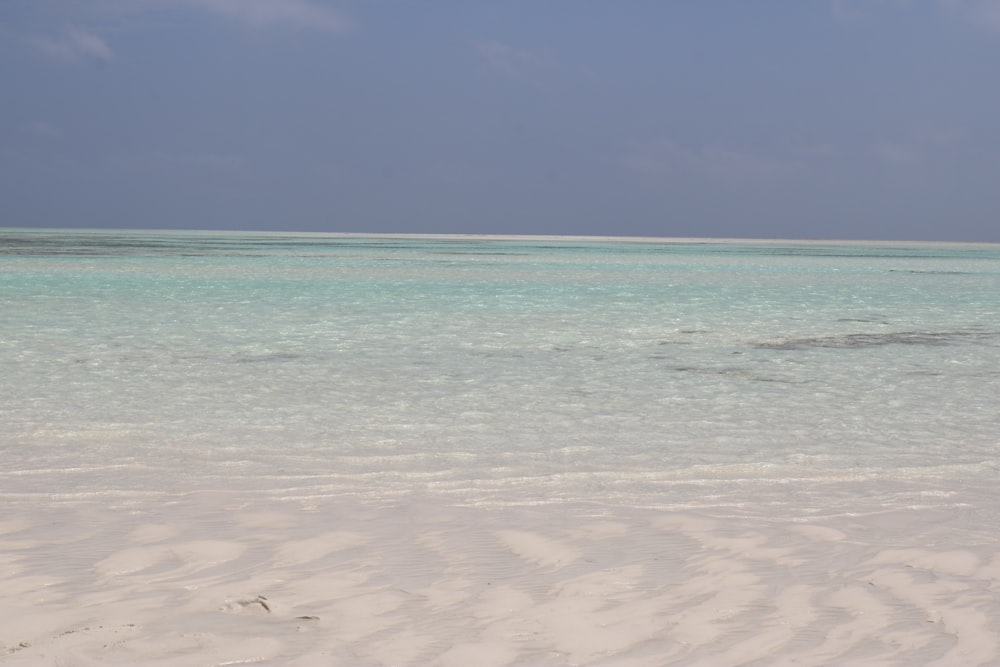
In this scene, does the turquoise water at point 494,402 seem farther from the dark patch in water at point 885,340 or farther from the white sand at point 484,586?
the white sand at point 484,586

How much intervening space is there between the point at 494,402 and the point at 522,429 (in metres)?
0.99

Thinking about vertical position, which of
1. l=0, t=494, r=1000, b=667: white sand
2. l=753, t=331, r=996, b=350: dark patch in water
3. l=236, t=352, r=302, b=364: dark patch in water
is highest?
l=753, t=331, r=996, b=350: dark patch in water

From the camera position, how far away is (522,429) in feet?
20.1

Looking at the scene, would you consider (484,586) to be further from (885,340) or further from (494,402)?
(885,340)

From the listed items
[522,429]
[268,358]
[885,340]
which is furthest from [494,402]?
[885,340]

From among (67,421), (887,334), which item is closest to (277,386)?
(67,421)

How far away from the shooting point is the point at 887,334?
12359 mm

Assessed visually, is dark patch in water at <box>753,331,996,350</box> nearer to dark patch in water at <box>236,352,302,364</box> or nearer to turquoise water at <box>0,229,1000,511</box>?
turquoise water at <box>0,229,1000,511</box>

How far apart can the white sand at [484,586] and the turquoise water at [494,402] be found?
464 millimetres

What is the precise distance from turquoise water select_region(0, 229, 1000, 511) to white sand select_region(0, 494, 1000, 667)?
46cm

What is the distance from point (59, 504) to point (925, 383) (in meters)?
6.74

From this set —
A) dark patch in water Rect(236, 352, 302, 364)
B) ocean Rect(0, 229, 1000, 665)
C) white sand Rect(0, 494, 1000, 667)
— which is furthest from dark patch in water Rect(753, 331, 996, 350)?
white sand Rect(0, 494, 1000, 667)

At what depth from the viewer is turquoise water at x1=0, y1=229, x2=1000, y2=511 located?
4.78m

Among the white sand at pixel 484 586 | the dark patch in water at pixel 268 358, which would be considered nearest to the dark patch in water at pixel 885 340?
the dark patch in water at pixel 268 358
